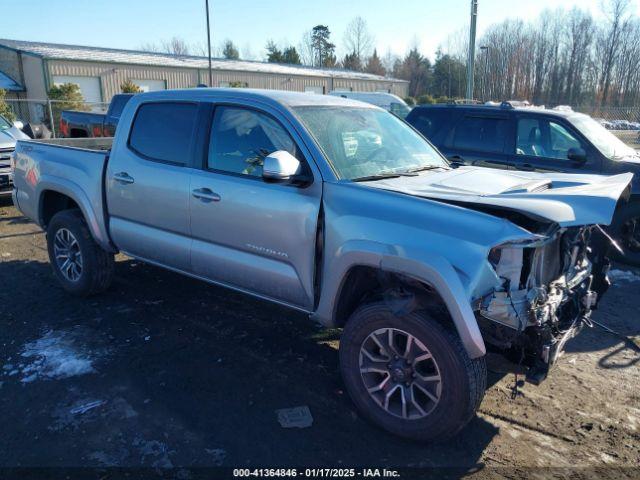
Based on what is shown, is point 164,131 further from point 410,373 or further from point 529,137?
point 529,137

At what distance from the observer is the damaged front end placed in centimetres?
283

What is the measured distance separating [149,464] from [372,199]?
1.98m

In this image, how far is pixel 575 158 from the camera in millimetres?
6602

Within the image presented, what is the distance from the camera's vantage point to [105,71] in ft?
105

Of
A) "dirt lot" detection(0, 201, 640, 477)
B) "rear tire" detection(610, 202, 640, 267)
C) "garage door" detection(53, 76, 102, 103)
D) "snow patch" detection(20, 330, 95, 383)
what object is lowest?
"dirt lot" detection(0, 201, 640, 477)

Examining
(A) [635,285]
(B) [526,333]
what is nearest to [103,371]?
(B) [526,333]

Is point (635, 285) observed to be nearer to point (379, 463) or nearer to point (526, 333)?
point (526, 333)

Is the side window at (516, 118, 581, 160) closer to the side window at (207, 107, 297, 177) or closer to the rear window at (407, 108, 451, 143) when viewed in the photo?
the rear window at (407, 108, 451, 143)

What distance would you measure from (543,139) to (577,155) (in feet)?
1.95

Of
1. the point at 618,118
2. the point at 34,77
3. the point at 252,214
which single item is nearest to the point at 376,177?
the point at 252,214

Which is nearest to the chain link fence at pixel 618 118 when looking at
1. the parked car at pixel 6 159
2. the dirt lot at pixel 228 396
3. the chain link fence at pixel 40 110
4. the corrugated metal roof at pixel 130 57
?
the corrugated metal roof at pixel 130 57

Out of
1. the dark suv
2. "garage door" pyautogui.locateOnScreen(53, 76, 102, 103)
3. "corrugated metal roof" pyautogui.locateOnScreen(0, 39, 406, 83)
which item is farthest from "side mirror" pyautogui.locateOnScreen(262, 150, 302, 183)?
"garage door" pyautogui.locateOnScreen(53, 76, 102, 103)

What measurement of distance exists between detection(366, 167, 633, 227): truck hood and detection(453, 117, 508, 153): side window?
126 inches

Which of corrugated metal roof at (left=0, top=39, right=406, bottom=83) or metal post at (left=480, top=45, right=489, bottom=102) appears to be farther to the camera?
metal post at (left=480, top=45, right=489, bottom=102)
